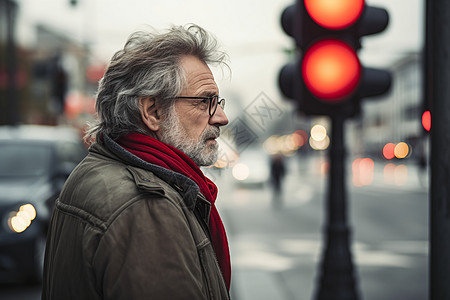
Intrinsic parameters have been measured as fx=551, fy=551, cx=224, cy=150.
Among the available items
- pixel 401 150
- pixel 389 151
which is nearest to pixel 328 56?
pixel 401 150

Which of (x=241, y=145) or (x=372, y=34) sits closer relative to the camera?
(x=241, y=145)

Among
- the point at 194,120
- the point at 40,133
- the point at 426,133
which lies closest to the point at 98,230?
the point at 194,120

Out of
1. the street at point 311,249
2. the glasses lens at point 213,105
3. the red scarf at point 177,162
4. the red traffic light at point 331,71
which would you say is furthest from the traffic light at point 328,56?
the street at point 311,249

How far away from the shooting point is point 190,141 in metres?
1.93

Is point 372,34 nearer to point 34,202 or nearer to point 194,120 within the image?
point 194,120

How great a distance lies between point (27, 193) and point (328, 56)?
167 inches

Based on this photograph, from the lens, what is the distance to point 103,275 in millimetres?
1503

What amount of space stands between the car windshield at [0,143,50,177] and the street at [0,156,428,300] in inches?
56.4

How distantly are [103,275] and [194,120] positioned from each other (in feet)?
2.16

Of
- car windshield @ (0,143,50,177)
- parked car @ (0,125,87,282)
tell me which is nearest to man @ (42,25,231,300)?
parked car @ (0,125,87,282)

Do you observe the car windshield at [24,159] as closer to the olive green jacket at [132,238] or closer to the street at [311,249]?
the street at [311,249]

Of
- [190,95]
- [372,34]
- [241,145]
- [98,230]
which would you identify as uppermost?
[372,34]

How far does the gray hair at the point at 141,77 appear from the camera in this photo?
1.78 metres

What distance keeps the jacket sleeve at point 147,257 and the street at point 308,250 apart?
2.74ft
